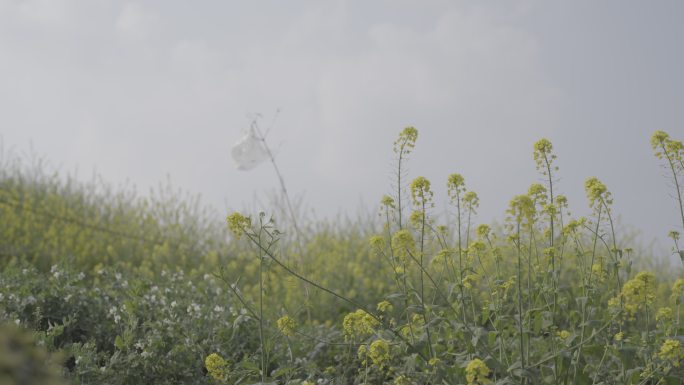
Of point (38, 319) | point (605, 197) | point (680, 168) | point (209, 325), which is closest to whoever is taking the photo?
point (605, 197)

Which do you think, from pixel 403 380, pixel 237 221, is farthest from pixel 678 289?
pixel 237 221

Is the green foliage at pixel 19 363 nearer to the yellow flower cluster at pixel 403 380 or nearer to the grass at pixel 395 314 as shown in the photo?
the grass at pixel 395 314

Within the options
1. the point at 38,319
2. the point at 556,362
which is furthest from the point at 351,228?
the point at 556,362

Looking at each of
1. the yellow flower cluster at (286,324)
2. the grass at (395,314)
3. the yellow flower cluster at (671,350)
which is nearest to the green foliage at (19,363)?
the grass at (395,314)

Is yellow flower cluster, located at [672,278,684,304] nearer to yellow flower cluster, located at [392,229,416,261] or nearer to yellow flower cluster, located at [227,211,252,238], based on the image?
yellow flower cluster, located at [392,229,416,261]

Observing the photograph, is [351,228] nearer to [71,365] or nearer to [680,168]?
[71,365]

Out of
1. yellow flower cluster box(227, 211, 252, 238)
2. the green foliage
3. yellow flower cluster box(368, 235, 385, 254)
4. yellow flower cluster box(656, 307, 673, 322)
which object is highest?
yellow flower cluster box(227, 211, 252, 238)

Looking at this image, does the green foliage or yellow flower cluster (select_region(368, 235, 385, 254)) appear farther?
yellow flower cluster (select_region(368, 235, 385, 254))

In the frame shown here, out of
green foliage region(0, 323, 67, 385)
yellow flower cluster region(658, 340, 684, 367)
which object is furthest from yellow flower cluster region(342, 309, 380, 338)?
Result: green foliage region(0, 323, 67, 385)

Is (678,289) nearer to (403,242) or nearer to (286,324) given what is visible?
(403,242)

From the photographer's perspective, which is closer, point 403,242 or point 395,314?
point 403,242

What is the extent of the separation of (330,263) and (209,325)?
148 inches

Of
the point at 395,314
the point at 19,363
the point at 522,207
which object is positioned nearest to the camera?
the point at 19,363

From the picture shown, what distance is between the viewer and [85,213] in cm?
1015
